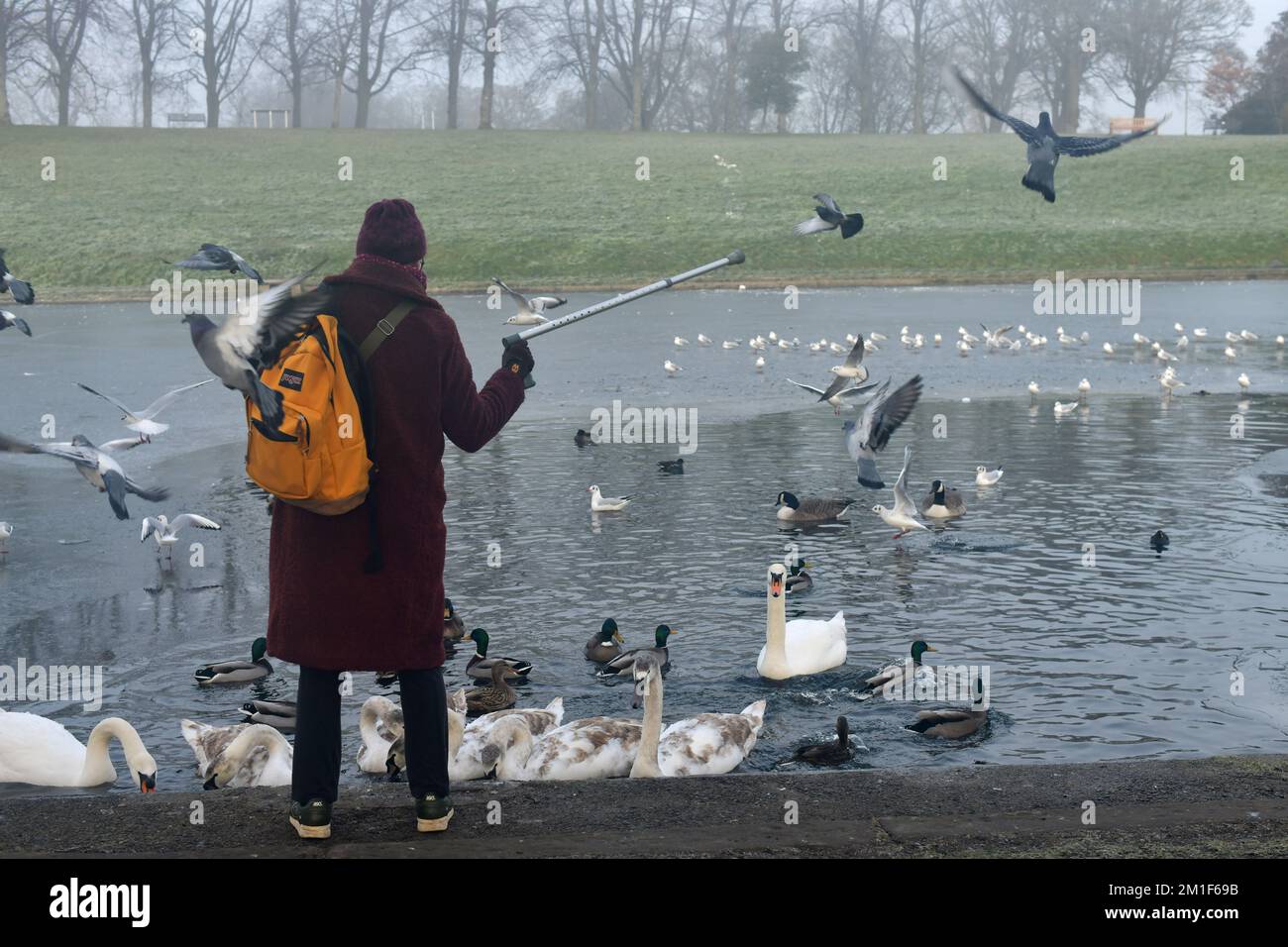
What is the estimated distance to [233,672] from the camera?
30.3 ft

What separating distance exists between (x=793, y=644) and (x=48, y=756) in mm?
4373

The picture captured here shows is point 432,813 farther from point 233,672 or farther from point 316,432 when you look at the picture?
point 233,672

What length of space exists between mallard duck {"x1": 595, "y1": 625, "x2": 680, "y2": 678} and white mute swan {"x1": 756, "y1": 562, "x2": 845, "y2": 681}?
0.62 meters

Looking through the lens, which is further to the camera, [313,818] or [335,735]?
[335,735]

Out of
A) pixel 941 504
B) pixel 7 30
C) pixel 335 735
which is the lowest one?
pixel 335 735

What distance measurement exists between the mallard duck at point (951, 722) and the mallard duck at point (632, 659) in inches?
67.8

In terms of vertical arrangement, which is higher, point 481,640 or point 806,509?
point 806,509

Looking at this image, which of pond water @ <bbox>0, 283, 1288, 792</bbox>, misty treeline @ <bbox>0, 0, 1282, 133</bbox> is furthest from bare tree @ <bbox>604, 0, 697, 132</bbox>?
pond water @ <bbox>0, 283, 1288, 792</bbox>

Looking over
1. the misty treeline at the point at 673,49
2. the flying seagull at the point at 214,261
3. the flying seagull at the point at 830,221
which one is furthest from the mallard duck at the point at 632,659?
the misty treeline at the point at 673,49

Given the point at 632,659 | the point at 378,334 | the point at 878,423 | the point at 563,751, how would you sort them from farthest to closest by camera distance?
the point at 878,423 → the point at 632,659 → the point at 563,751 → the point at 378,334

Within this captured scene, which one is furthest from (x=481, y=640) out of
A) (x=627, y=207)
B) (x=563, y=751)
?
(x=627, y=207)

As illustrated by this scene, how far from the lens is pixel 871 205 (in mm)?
53031

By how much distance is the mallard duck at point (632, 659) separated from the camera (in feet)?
30.0

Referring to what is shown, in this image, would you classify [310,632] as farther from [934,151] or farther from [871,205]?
[934,151]
